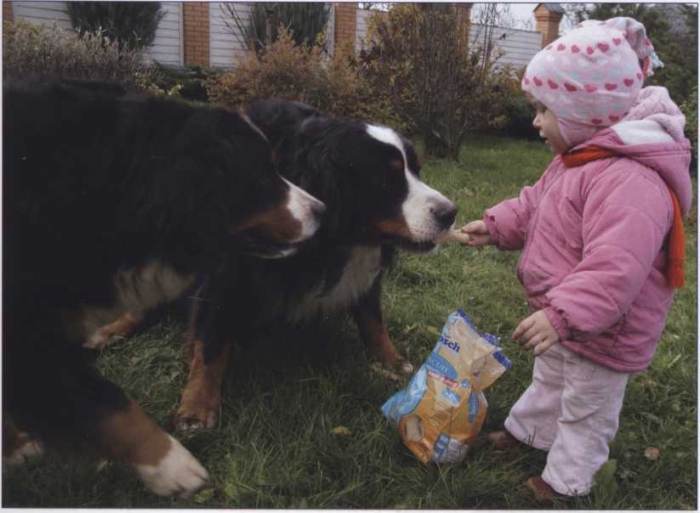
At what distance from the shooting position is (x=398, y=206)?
2309 millimetres

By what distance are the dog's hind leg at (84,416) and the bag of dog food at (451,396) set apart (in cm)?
71

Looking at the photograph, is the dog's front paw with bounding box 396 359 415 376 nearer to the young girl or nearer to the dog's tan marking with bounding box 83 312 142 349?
the young girl

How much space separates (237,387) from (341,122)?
1.07 metres

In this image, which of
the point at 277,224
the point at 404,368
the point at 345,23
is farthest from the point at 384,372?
the point at 345,23

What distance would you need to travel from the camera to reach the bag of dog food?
195cm

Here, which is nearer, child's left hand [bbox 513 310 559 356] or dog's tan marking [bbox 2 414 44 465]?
child's left hand [bbox 513 310 559 356]

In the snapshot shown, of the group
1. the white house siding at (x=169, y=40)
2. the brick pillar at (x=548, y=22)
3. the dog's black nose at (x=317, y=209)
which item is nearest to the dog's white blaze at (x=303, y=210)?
the dog's black nose at (x=317, y=209)

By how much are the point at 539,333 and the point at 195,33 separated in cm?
431

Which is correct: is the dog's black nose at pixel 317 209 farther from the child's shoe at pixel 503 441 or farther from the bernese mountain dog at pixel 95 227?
the child's shoe at pixel 503 441

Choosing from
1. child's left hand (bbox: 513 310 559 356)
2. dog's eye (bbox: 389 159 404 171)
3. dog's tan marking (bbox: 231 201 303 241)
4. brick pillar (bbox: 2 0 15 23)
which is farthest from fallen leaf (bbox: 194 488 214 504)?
brick pillar (bbox: 2 0 15 23)

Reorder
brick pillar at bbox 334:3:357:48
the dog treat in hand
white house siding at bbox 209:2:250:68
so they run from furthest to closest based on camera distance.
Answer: brick pillar at bbox 334:3:357:48 → white house siding at bbox 209:2:250:68 → the dog treat in hand

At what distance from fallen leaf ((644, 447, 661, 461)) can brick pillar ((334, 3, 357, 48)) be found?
5.51 m

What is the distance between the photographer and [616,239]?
1578 mm

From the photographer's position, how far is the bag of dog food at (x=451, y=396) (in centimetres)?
195
